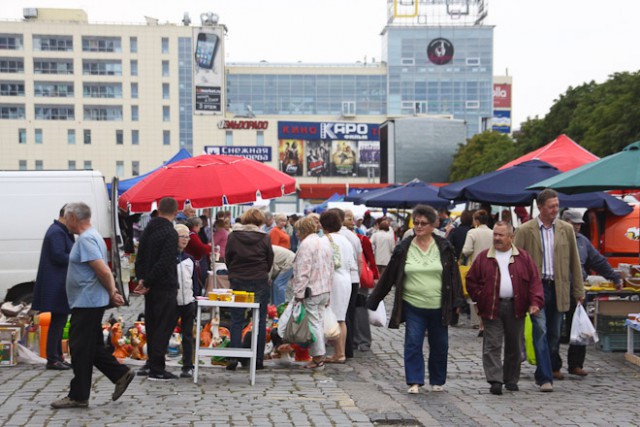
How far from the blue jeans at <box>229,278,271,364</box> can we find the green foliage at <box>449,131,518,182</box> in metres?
60.0

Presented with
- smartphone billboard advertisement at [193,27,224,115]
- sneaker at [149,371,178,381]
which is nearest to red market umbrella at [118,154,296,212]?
sneaker at [149,371,178,381]

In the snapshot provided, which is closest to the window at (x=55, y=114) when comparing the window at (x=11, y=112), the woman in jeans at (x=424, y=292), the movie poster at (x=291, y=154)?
the window at (x=11, y=112)

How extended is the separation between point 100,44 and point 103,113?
7.79 meters

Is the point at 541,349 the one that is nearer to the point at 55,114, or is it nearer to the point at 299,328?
the point at 299,328

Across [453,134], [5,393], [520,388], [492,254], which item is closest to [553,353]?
[520,388]

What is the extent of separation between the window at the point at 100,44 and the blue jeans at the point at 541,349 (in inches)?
4198

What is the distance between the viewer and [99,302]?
770 cm

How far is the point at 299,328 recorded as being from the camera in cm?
1002

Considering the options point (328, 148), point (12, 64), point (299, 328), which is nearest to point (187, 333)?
point (299, 328)

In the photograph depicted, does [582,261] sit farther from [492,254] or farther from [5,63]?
[5,63]

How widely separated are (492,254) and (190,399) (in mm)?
3014

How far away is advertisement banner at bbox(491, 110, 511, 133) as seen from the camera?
150 m

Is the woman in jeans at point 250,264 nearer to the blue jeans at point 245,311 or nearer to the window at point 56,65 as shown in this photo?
the blue jeans at point 245,311

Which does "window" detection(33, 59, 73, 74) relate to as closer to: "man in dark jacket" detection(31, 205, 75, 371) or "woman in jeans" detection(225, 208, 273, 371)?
"man in dark jacket" detection(31, 205, 75, 371)
